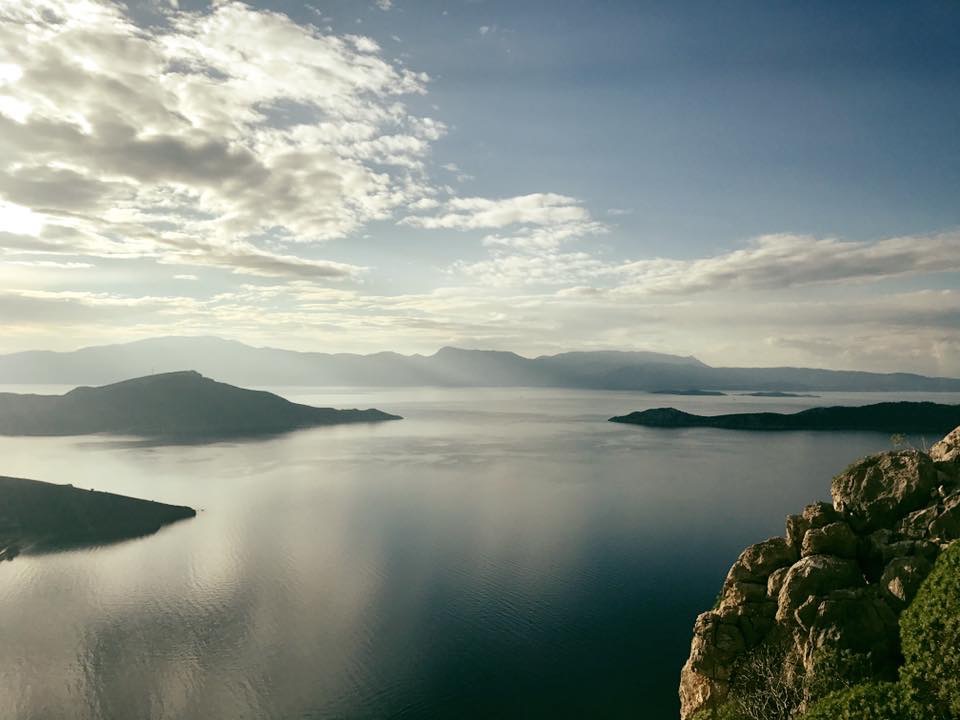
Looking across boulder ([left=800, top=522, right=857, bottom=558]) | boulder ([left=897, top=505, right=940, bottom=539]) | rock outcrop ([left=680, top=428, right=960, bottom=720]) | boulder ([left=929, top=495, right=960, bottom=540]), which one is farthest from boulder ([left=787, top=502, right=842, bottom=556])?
boulder ([left=929, top=495, right=960, bottom=540])

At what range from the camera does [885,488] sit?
3312cm

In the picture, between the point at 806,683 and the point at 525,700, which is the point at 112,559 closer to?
the point at 525,700

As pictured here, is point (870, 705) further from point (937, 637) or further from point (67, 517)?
point (67, 517)

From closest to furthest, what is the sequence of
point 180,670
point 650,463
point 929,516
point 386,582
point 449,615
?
point 929,516 → point 180,670 → point 449,615 → point 386,582 → point 650,463

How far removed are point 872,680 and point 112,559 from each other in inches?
4086

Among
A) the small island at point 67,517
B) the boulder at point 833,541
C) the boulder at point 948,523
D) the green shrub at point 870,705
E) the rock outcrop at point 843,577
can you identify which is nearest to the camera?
the green shrub at point 870,705

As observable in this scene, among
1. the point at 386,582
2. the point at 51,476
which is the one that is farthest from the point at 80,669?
the point at 51,476

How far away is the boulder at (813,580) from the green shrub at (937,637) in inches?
151

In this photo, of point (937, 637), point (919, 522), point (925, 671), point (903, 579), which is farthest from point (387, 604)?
point (937, 637)

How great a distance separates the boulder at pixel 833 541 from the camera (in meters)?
31.8

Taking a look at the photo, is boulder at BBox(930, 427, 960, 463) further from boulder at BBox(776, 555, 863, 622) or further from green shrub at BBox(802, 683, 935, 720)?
green shrub at BBox(802, 683, 935, 720)

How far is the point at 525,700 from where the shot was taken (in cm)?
4831

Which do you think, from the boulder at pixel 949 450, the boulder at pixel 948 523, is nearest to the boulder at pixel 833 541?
the boulder at pixel 948 523

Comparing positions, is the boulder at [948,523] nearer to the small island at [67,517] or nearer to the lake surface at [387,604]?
the lake surface at [387,604]
